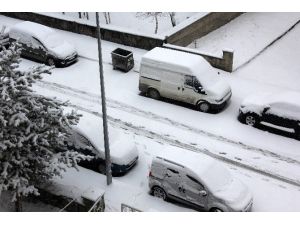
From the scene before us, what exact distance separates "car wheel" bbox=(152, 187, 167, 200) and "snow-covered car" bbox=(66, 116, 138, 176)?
1.61m

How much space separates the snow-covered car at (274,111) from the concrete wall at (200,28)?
6.53 m

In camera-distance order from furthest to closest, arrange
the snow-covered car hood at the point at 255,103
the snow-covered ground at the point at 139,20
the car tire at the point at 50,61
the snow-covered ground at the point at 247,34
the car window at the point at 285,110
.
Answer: the snow-covered ground at the point at 139,20, the snow-covered ground at the point at 247,34, the car tire at the point at 50,61, the snow-covered car hood at the point at 255,103, the car window at the point at 285,110

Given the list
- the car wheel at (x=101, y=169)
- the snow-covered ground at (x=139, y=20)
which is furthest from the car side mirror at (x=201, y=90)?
the snow-covered ground at (x=139, y=20)

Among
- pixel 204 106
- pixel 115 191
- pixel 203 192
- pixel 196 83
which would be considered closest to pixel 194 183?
pixel 203 192

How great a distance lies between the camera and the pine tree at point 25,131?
1360 centimetres

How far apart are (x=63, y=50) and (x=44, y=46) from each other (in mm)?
932

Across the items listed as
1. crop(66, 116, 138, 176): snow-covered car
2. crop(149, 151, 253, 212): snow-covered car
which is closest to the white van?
crop(66, 116, 138, 176): snow-covered car

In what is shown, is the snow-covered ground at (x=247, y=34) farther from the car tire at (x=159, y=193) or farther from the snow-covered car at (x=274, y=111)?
the car tire at (x=159, y=193)

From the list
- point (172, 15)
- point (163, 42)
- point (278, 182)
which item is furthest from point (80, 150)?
point (172, 15)

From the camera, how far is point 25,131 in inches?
555

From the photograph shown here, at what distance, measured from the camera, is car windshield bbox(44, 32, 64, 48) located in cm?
2478

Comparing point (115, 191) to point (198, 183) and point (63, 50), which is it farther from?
point (63, 50)

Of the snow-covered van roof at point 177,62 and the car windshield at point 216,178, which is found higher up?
the snow-covered van roof at point 177,62

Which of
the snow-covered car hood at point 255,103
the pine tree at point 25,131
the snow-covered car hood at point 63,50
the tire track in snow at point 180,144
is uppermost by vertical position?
the pine tree at point 25,131
